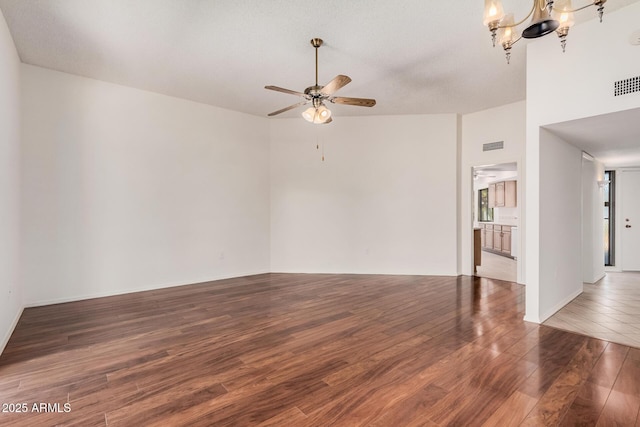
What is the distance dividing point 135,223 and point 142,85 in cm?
214

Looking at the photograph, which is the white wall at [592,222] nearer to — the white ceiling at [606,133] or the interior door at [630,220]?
the white ceiling at [606,133]

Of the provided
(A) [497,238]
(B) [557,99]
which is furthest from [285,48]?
(A) [497,238]

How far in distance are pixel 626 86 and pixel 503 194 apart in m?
6.83

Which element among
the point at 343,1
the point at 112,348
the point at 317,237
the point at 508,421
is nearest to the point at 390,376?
the point at 508,421

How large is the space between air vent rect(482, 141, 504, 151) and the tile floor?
2.75 meters

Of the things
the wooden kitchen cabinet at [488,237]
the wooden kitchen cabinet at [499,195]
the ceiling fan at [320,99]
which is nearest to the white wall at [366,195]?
the ceiling fan at [320,99]

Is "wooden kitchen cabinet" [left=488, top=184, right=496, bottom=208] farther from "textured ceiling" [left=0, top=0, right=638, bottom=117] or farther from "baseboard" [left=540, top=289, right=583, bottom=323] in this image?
"baseboard" [left=540, top=289, right=583, bottom=323]

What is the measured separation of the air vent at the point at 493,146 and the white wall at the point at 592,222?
1214 mm

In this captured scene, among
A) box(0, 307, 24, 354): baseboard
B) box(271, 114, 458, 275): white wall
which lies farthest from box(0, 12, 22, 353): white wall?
box(271, 114, 458, 275): white wall

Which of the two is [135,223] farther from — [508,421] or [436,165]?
[436,165]

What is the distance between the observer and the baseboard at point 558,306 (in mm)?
3511

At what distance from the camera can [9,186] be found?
3.16 metres

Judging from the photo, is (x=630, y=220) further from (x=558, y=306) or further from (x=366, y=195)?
(x=366, y=195)

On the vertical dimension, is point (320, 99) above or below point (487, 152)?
above
